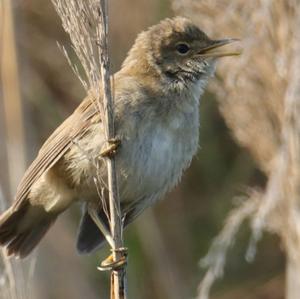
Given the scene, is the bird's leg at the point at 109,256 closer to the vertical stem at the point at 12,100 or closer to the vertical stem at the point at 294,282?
the vertical stem at the point at 12,100

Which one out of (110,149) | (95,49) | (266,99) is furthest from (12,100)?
(95,49)

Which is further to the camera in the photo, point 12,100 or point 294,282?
point 12,100

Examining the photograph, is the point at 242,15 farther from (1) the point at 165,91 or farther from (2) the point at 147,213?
(2) the point at 147,213

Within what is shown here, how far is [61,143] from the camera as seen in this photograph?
3.89m

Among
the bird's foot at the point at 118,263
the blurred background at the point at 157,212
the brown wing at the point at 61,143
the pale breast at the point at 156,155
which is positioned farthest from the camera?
the blurred background at the point at 157,212

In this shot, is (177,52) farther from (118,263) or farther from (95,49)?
(118,263)

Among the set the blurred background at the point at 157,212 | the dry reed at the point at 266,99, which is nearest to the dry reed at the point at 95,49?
the dry reed at the point at 266,99

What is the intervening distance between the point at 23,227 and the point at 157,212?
2.01 meters

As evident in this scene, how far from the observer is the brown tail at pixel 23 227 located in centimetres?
411

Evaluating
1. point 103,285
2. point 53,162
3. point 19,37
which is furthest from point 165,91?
point 103,285

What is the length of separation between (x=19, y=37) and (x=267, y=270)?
2.50 meters

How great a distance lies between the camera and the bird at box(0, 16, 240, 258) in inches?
146

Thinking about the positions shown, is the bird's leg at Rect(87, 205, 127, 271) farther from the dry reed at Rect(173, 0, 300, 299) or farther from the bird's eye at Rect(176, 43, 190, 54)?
the bird's eye at Rect(176, 43, 190, 54)

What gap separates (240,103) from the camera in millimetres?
4496
